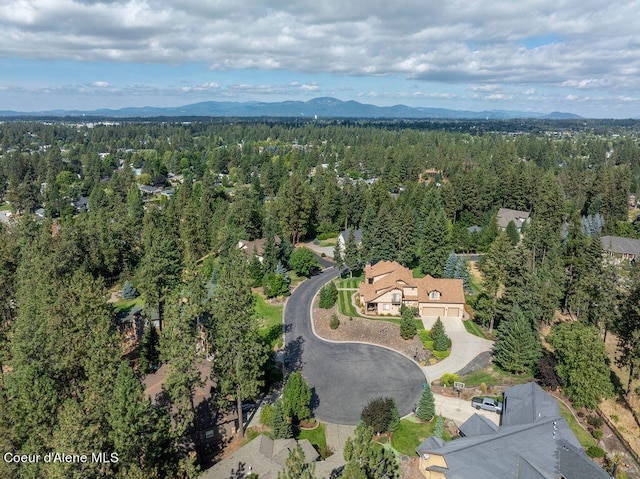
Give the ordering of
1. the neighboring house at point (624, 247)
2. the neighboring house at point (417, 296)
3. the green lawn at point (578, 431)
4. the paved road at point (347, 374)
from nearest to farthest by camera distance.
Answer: the green lawn at point (578, 431) < the paved road at point (347, 374) < the neighboring house at point (417, 296) < the neighboring house at point (624, 247)

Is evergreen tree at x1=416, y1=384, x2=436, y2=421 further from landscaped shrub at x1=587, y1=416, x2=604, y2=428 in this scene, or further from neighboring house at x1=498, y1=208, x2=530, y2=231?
neighboring house at x1=498, y1=208, x2=530, y2=231

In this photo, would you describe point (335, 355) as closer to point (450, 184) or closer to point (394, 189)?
point (450, 184)

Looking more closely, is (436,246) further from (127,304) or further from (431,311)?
(127,304)

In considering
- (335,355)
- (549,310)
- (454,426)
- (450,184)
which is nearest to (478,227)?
(450,184)

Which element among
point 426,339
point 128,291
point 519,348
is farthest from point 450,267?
point 128,291

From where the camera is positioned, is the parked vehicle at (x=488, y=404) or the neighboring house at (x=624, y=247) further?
the neighboring house at (x=624, y=247)

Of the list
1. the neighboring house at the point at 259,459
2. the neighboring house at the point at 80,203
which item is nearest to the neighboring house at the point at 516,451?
the neighboring house at the point at 259,459

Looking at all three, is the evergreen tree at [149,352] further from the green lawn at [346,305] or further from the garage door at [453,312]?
the garage door at [453,312]
